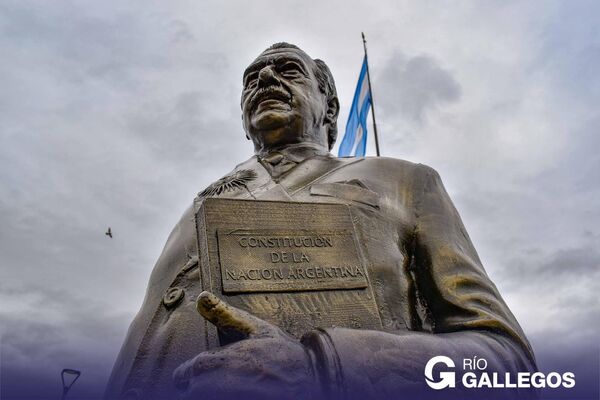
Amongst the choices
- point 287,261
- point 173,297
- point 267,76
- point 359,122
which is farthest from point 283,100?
point 359,122

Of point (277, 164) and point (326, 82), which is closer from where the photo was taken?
point (277, 164)

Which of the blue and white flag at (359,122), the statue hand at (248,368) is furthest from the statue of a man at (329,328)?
the blue and white flag at (359,122)

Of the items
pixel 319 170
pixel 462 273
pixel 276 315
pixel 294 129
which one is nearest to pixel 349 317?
pixel 276 315

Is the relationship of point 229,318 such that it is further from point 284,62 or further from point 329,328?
point 284,62

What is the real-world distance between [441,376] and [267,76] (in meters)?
3.67

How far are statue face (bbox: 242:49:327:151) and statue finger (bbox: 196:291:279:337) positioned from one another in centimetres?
320

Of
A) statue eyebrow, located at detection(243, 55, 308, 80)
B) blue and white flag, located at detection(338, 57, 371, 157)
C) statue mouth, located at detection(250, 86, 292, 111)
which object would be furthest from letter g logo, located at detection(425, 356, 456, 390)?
blue and white flag, located at detection(338, 57, 371, 157)

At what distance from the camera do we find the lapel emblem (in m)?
6.10

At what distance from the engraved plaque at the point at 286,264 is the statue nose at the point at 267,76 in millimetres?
2169

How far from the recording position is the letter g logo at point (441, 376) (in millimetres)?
3797

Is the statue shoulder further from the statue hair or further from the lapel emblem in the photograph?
the statue hair

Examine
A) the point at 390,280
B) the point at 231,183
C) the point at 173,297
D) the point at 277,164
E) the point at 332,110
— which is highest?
the point at 332,110

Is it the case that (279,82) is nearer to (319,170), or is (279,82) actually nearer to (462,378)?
(319,170)

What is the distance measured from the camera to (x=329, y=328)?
3742mm
